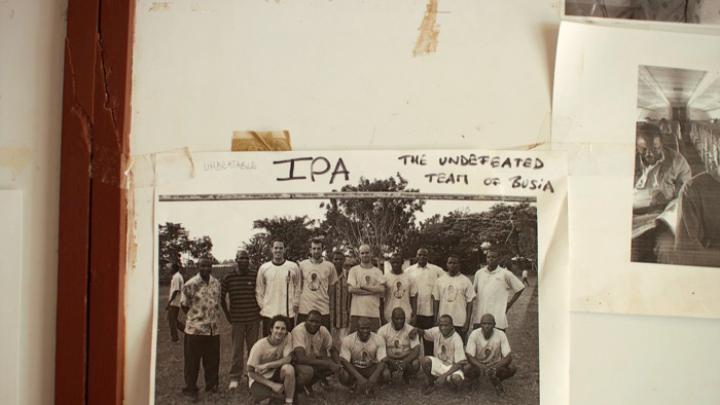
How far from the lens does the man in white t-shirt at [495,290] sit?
0.61 meters

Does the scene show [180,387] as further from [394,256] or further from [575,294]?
[575,294]

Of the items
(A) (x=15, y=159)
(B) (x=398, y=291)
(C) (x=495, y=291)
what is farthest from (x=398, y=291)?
(A) (x=15, y=159)

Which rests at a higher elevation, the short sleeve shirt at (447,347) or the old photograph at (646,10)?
the old photograph at (646,10)

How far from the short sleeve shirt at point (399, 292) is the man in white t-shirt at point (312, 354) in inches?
3.0

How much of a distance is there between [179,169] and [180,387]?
0.82 feet

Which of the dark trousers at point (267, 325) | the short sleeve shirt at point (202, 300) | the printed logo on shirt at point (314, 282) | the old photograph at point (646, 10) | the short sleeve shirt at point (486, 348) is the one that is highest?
the old photograph at point (646, 10)

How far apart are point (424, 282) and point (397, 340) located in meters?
0.07

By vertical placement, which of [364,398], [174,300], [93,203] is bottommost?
[364,398]

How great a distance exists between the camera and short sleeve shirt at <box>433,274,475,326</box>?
61 cm

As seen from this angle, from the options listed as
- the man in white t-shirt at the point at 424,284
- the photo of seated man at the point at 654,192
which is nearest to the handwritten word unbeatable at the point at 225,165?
the man in white t-shirt at the point at 424,284

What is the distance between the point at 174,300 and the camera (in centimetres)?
61

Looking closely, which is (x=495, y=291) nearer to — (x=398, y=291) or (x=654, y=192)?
(x=398, y=291)

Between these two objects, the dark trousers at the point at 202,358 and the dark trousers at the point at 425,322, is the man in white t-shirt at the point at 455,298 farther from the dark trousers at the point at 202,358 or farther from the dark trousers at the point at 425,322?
the dark trousers at the point at 202,358

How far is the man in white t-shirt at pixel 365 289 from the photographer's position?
61cm
